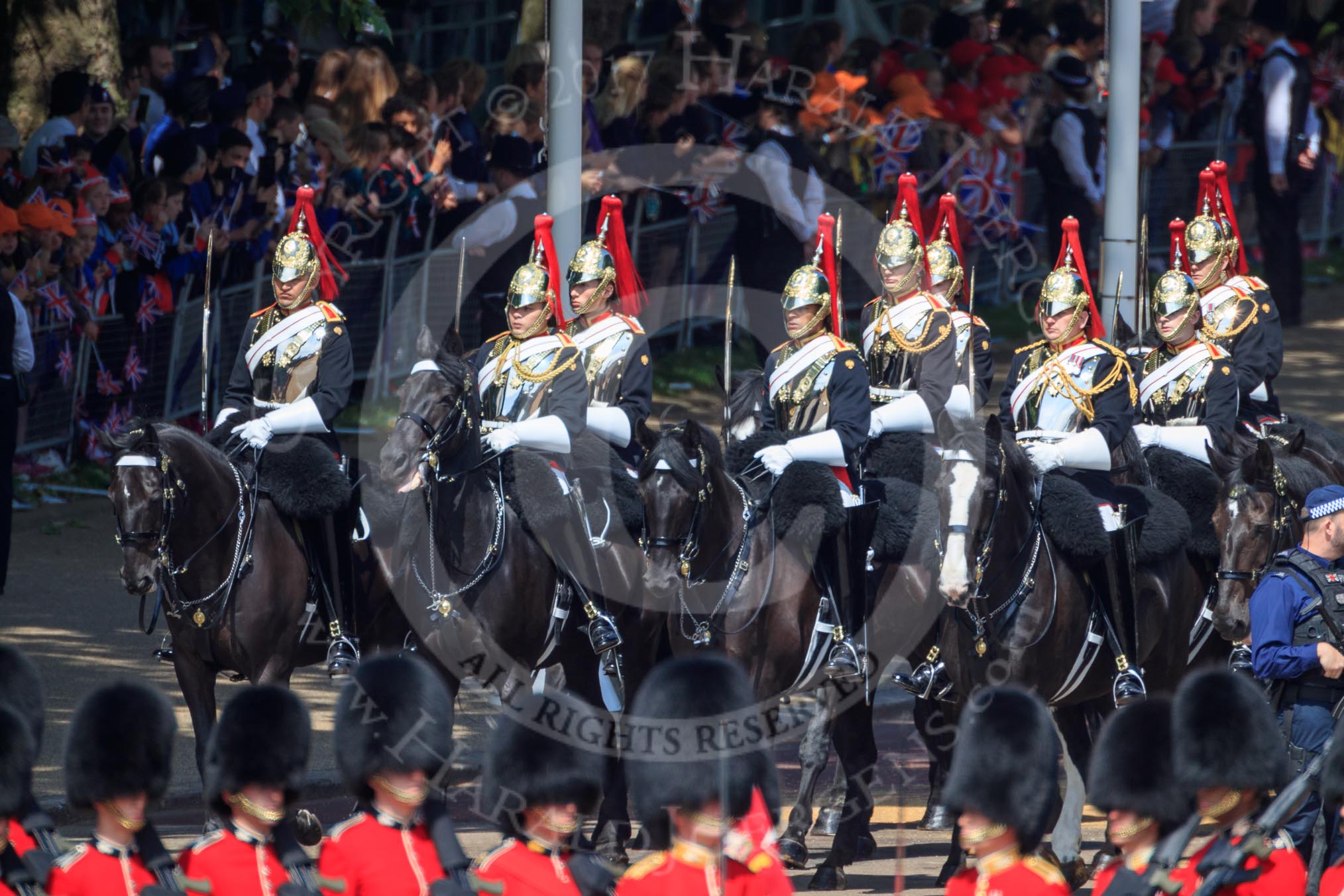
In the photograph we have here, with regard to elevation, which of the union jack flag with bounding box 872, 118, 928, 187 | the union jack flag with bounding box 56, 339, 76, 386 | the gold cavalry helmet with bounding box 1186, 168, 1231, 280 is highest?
the gold cavalry helmet with bounding box 1186, 168, 1231, 280

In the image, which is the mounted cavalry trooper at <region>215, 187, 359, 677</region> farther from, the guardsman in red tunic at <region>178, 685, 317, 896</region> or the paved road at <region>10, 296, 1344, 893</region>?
the guardsman in red tunic at <region>178, 685, 317, 896</region>

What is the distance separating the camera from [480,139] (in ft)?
56.5

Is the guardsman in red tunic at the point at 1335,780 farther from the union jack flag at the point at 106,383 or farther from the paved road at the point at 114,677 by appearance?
the union jack flag at the point at 106,383

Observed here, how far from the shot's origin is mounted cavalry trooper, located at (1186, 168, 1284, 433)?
508 inches

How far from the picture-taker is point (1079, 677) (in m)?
10.8

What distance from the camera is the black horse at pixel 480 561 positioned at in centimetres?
1045

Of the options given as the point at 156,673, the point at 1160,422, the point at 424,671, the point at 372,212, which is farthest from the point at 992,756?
the point at 372,212

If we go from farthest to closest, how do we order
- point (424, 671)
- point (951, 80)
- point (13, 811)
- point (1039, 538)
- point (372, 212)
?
1. point (951, 80)
2. point (372, 212)
3. point (1039, 538)
4. point (424, 671)
5. point (13, 811)

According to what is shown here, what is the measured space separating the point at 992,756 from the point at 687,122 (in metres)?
10.6

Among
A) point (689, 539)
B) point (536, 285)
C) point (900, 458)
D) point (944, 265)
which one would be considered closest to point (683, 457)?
point (689, 539)

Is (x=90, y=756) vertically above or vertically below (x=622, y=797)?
above

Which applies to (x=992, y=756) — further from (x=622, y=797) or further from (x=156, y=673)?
(x=156, y=673)

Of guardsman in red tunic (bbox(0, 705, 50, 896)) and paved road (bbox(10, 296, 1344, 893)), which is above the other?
guardsman in red tunic (bbox(0, 705, 50, 896))

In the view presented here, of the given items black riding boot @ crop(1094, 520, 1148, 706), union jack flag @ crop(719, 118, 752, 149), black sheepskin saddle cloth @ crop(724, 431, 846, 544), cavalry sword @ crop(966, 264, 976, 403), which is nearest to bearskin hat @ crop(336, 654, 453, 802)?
black sheepskin saddle cloth @ crop(724, 431, 846, 544)
